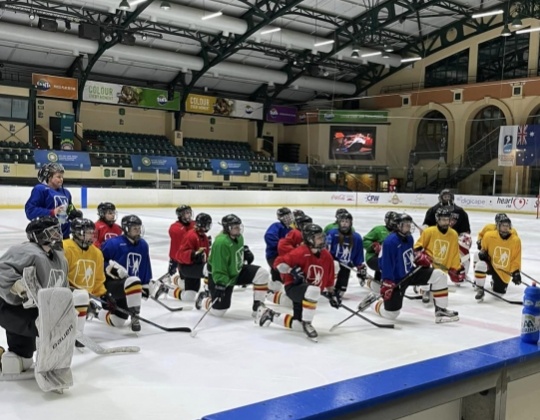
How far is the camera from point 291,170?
26.8 meters

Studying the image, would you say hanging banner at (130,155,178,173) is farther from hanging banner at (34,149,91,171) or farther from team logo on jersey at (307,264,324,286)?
team logo on jersey at (307,264,324,286)

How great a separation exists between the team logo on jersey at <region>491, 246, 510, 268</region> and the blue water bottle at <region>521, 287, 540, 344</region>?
12.0ft

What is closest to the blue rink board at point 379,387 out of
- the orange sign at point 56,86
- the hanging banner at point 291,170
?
the orange sign at point 56,86

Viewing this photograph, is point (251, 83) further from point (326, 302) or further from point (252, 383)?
point (252, 383)

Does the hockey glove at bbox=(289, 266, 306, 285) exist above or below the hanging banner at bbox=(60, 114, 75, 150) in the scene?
below

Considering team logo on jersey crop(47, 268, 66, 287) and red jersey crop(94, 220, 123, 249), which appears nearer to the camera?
team logo on jersey crop(47, 268, 66, 287)

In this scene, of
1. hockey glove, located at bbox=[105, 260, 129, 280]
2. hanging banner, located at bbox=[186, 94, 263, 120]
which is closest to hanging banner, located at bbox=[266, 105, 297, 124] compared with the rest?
hanging banner, located at bbox=[186, 94, 263, 120]

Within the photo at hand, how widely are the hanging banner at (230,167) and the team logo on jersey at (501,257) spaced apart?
18943 millimetres

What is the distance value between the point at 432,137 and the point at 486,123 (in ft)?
8.99

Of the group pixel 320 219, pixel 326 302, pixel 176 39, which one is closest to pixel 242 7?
pixel 176 39

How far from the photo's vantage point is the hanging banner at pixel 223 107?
89.8 feet

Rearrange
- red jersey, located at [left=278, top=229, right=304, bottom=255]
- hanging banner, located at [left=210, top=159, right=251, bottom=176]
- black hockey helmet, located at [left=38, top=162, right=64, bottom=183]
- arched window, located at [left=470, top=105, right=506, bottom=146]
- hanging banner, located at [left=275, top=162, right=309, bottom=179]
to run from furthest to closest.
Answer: hanging banner, located at [left=275, top=162, right=309, bottom=179]
arched window, located at [left=470, top=105, right=506, bottom=146]
hanging banner, located at [left=210, top=159, right=251, bottom=176]
red jersey, located at [left=278, top=229, right=304, bottom=255]
black hockey helmet, located at [left=38, top=162, right=64, bottom=183]

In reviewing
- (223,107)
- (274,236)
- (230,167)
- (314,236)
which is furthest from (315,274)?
(223,107)

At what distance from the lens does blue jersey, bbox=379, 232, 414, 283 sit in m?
4.75
